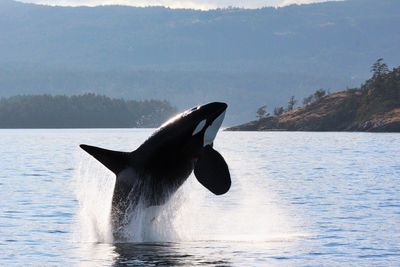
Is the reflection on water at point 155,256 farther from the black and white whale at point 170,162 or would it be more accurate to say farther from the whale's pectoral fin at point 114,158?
the whale's pectoral fin at point 114,158

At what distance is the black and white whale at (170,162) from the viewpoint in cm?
2378

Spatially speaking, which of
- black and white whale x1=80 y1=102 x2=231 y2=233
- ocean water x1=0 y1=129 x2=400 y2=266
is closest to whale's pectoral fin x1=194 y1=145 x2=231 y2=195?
black and white whale x1=80 y1=102 x2=231 y2=233

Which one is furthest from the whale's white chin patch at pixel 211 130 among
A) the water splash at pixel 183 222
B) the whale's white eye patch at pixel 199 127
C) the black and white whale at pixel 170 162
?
the water splash at pixel 183 222

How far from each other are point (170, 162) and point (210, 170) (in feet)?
Answer: 3.15

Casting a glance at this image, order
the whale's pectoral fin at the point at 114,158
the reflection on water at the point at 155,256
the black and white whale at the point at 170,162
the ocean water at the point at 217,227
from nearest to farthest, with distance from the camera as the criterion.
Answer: the reflection on water at the point at 155,256 < the ocean water at the point at 217,227 < the black and white whale at the point at 170,162 < the whale's pectoral fin at the point at 114,158

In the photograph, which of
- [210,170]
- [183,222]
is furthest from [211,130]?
[183,222]

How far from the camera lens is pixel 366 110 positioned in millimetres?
198000

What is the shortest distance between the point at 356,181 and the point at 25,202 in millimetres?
20427

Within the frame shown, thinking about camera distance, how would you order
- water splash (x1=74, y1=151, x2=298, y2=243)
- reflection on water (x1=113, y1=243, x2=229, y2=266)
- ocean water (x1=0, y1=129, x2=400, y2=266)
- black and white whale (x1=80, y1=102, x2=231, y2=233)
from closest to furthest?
1. reflection on water (x1=113, y1=243, x2=229, y2=266)
2. ocean water (x1=0, y1=129, x2=400, y2=266)
3. black and white whale (x1=80, y1=102, x2=231, y2=233)
4. water splash (x1=74, y1=151, x2=298, y2=243)

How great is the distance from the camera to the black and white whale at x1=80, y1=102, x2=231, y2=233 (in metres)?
23.8

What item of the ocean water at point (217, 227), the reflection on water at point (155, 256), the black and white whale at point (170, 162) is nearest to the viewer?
the reflection on water at point (155, 256)

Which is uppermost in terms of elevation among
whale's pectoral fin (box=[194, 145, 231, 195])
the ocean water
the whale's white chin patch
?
the whale's white chin patch

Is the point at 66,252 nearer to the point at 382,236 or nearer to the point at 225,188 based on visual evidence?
the point at 225,188

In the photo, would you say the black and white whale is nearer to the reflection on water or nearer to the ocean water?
the ocean water
